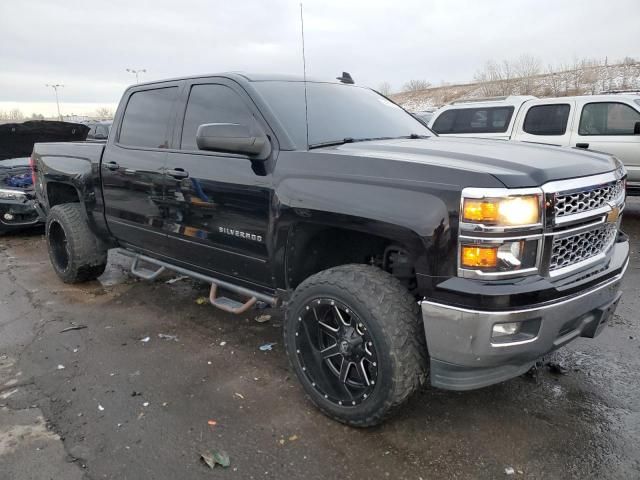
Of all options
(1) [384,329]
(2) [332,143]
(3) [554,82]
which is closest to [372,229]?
(1) [384,329]

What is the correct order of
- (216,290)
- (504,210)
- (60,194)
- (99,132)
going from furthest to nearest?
(99,132), (60,194), (216,290), (504,210)

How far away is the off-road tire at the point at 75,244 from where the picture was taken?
5027 millimetres

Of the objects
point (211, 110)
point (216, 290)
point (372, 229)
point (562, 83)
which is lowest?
point (216, 290)

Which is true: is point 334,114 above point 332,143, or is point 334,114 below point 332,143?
above

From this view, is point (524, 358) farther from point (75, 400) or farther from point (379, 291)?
point (75, 400)

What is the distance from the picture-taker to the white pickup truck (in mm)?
8094

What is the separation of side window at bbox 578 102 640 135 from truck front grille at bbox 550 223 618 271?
20.9 ft

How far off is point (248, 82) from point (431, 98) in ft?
167

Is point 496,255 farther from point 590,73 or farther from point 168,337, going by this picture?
point 590,73

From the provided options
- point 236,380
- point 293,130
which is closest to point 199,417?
point 236,380

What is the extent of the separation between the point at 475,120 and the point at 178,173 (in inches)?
276

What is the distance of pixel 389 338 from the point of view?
2.45m

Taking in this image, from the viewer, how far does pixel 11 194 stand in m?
7.68

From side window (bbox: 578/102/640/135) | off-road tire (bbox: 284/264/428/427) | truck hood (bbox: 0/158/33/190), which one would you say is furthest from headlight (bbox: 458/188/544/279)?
truck hood (bbox: 0/158/33/190)
